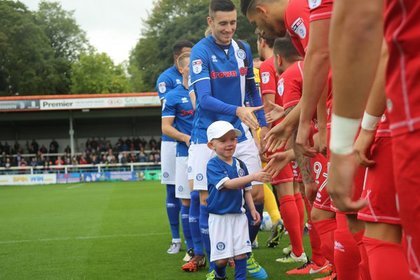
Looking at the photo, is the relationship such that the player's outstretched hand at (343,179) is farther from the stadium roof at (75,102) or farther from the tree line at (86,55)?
the tree line at (86,55)

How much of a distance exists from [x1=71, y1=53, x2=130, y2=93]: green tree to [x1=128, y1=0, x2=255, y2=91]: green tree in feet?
11.3

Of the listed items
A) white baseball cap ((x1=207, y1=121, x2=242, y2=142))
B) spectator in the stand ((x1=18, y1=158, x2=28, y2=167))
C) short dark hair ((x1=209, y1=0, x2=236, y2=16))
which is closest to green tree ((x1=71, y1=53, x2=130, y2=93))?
spectator in the stand ((x1=18, y1=158, x2=28, y2=167))

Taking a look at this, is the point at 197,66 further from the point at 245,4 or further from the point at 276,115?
the point at 276,115

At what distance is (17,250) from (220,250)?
161 inches

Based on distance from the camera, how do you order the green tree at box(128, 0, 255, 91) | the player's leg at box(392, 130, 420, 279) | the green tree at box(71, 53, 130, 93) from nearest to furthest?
the player's leg at box(392, 130, 420, 279) → the green tree at box(128, 0, 255, 91) → the green tree at box(71, 53, 130, 93)

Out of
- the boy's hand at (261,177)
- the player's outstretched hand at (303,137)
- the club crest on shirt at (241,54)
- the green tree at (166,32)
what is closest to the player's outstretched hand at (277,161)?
the boy's hand at (261,177)

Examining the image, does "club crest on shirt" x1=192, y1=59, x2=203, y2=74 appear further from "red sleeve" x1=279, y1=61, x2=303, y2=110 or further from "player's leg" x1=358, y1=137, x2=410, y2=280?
"player's leg" x1=358, y1=137, x2=410, y2=280

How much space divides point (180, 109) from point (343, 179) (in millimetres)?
5566

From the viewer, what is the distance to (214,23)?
18.0 feet

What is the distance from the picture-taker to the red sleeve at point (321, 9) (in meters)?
2.51

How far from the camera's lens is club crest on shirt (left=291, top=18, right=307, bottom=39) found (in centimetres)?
329

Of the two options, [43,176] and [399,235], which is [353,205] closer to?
[399,235]

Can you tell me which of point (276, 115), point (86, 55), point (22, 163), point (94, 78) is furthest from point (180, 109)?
point (86, 55)

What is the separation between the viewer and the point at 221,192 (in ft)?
16.2
